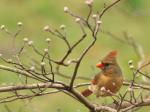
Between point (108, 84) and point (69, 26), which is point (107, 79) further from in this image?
point (69, 26)

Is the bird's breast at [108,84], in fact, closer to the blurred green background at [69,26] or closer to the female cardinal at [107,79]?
the female cardinal at [107,79]

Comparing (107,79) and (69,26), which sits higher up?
(107,79)

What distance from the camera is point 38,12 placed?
11.3m

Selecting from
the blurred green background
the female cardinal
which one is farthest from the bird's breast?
the blurred green background

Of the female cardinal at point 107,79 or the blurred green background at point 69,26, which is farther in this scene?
the blurred green background at point 69,26

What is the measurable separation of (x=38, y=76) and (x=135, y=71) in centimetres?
58

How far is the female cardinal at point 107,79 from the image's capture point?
434cm

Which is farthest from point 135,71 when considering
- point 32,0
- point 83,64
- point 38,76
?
point 32,0

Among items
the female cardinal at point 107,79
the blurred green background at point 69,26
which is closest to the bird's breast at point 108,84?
the female cardinal at point 107,79

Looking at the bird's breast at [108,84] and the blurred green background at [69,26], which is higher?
the bird's breast at [108,84]

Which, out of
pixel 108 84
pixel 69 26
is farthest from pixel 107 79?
pixel 69 26

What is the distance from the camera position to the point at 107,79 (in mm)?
4480

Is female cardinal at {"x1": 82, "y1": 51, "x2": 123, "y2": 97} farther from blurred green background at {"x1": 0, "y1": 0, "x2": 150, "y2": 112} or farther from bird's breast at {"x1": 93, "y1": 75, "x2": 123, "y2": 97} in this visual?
blurred green background at {"x1": 0, "y1": 0, "x2": 150, "y2": 112}

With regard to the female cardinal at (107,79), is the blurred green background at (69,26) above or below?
below
